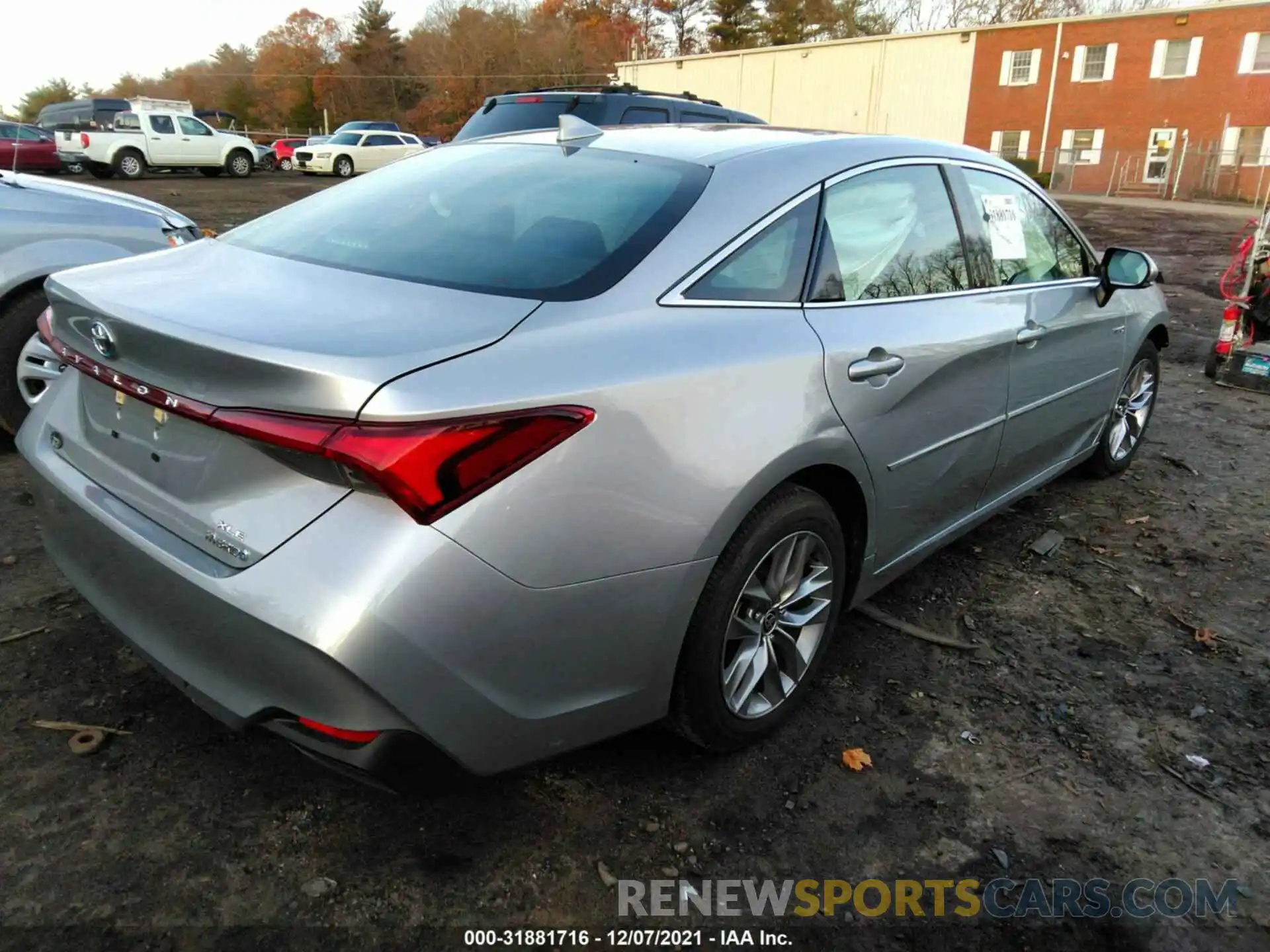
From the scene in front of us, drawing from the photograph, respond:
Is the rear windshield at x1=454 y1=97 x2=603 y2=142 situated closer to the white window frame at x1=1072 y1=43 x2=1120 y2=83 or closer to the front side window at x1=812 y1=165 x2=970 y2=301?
the front side window at x1=812 y1=165 x2=970 y2=301

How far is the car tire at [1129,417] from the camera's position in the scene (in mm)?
4637

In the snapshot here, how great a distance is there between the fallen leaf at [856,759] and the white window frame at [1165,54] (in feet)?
128

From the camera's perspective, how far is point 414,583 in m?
1.66

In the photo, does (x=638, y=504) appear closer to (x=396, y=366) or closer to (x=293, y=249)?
(x=396, y=366)

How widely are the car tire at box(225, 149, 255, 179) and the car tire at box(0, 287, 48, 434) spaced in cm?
2733

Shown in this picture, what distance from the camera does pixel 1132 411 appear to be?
4.83 metres

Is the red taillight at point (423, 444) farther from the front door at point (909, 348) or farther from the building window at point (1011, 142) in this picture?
the building window at point (1011, 142)

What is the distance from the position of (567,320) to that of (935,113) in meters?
39.6

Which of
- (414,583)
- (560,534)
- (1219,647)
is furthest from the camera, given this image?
(1219,647)

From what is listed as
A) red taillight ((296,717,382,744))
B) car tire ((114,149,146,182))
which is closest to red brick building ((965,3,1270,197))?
car tire ((114,149,146,182))

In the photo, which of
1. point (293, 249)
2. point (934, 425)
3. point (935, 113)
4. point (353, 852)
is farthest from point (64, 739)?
point (935, 113)

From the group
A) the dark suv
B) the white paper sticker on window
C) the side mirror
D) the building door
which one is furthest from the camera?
the building door

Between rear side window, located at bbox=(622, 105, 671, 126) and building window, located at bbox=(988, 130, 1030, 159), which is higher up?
rear side window, located at bbox=(622, 105, 671, 126)

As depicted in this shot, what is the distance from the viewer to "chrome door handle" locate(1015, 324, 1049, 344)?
131 inches
